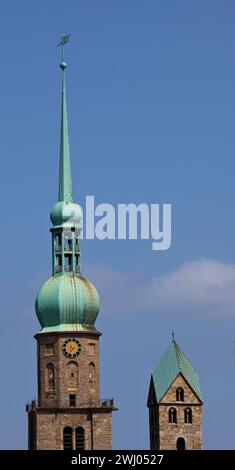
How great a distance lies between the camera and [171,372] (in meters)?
192

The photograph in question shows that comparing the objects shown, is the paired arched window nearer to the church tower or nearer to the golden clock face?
the church tower

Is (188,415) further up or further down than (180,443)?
further up

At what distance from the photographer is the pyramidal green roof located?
191750 mm

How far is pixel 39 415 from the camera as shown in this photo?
633ft

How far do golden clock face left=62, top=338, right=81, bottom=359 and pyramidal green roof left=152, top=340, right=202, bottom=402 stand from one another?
783cm

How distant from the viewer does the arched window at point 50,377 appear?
196 metres

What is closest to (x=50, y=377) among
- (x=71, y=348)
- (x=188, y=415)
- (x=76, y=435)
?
(x=71, y=348)

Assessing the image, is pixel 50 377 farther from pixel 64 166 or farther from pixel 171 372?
pixel 64 166

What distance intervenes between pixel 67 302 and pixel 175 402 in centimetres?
1273

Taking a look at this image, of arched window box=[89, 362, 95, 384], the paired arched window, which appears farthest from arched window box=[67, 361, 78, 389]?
the paired arched window

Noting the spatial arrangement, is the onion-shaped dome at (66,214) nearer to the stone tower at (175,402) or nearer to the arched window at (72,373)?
the arched window at (72,373)

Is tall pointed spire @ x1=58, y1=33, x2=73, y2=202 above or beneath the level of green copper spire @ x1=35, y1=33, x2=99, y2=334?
above
